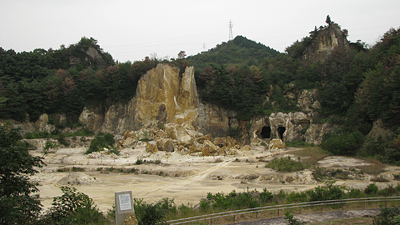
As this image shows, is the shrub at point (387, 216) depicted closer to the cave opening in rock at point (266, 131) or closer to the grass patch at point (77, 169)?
the grass patch at point (77, 169)

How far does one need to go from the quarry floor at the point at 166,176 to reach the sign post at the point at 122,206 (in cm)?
843

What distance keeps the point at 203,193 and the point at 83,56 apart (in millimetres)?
52865

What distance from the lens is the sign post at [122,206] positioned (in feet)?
22.4

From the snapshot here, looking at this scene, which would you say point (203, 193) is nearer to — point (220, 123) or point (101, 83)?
point (220, 123)

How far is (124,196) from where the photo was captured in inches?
281

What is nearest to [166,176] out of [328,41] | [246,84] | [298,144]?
[298,144]

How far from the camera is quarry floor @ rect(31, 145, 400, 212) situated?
60.5ft

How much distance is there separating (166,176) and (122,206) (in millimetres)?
19122

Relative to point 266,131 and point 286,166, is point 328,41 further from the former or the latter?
point 286,166

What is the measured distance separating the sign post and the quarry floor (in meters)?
8.43

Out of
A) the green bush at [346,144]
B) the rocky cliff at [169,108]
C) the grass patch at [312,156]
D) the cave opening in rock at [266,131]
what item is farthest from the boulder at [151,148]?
the cave opening in rock at [266,131]

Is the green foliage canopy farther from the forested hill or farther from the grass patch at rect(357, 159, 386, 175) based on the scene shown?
the forested hill

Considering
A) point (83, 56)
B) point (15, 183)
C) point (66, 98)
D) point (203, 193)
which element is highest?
point (83, 56)

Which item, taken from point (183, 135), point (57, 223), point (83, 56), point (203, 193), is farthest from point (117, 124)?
point (57, 223)
